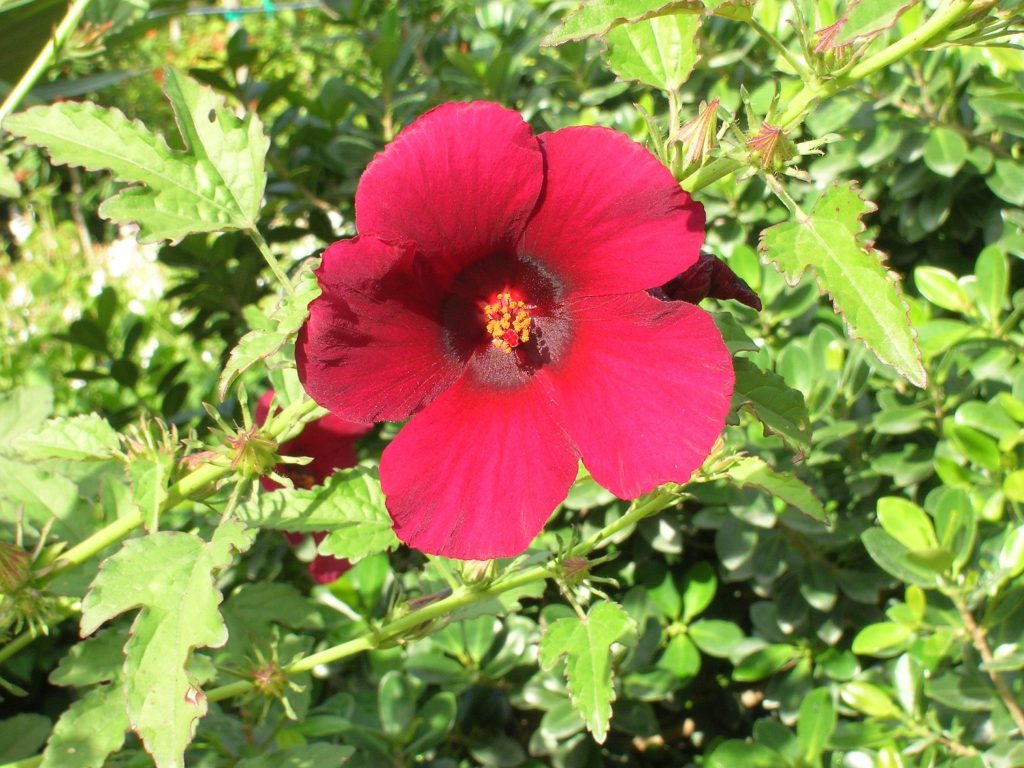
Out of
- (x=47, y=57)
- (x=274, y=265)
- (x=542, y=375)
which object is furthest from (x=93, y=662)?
(x=47, y=57)

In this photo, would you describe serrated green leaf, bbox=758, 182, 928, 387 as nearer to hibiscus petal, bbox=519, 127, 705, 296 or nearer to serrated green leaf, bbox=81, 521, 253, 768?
hibiscus petal, bbox=519, 127, 705, 296

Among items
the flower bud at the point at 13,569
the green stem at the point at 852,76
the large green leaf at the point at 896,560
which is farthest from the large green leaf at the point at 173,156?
the large green leaf at the point at 896,560

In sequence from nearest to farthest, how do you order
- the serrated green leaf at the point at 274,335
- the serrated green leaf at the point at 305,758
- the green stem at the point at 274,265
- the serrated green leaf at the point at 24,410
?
the serrated green leaf at the point at 274,335
the green stem at the point at 274,265
the serrated green leaf at the point at 305,758
the serrated green leaf at the point at 24,410

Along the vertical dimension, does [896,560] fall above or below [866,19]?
below

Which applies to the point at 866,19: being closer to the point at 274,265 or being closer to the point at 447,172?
the point at 447,172

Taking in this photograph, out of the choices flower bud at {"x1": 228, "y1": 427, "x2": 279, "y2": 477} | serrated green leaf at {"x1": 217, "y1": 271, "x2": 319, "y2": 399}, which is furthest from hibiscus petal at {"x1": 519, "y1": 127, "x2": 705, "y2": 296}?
flower bud at {"x1": 228, "y1": 427, "x2": 279, "y2": 477}

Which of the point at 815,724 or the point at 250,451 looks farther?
the point at 815,724

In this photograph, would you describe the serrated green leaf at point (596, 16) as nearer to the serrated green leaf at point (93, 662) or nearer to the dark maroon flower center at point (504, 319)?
the dark maroon flower center at point (504, 319)
